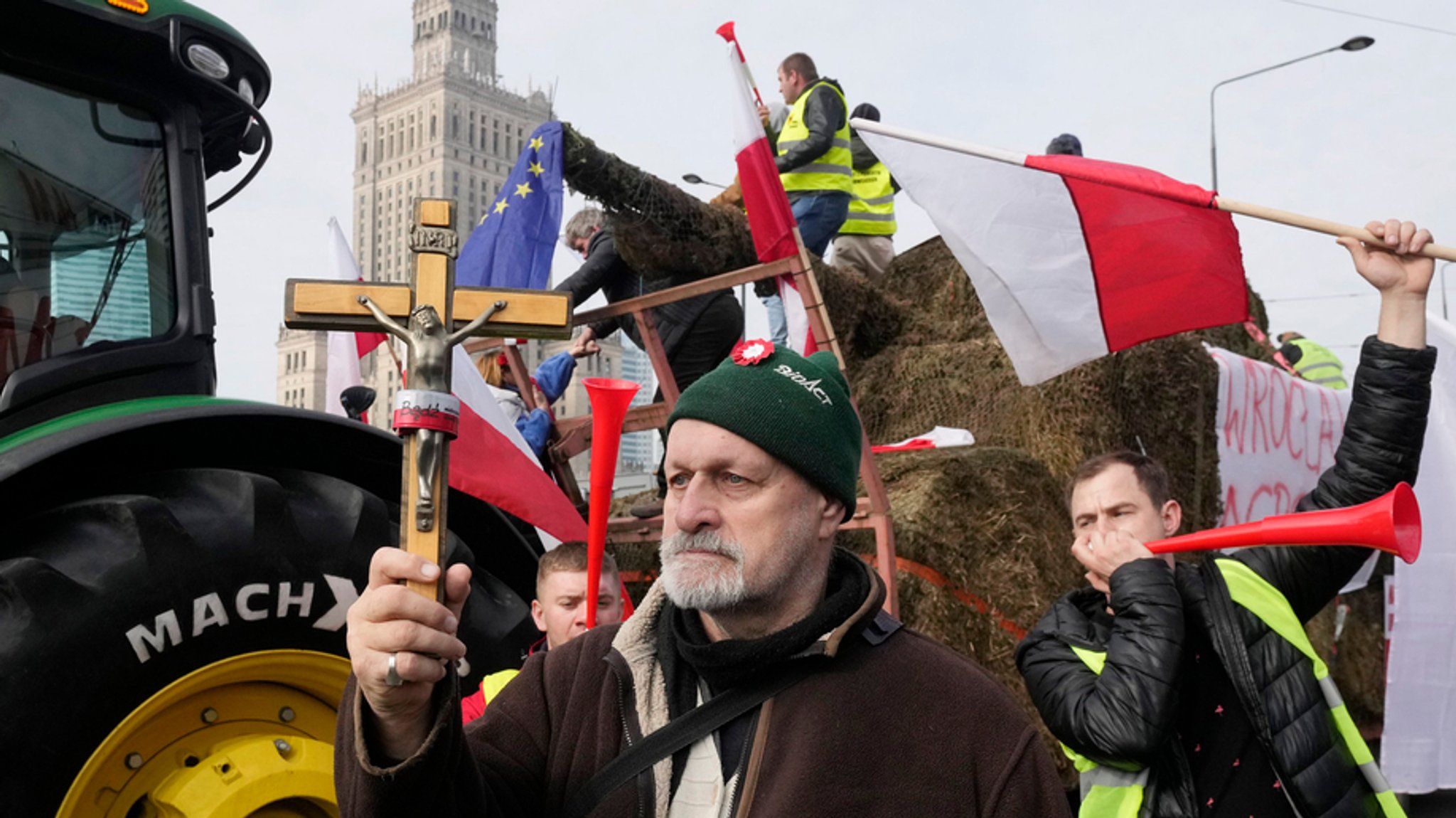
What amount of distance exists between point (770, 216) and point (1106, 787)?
3.16 m

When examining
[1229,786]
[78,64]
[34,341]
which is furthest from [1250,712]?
[78,64]

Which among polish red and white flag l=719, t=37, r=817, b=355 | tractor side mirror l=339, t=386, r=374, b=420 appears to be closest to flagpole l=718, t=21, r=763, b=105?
polish red and white flag l=719, t=37, r=817, b=355

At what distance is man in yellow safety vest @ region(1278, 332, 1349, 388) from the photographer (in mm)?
9219

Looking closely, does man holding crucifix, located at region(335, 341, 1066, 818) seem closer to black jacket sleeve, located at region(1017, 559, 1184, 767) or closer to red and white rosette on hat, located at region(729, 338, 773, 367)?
red and white rosette on hat, located at region(729, 338, 773, 367)

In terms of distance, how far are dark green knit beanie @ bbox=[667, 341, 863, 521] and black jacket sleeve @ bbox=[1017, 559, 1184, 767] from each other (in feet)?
3.01

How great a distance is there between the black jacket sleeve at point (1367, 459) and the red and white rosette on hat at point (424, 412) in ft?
6.85

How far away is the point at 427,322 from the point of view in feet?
5.32

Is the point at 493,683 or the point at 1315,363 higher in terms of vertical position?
the point at 1315,363

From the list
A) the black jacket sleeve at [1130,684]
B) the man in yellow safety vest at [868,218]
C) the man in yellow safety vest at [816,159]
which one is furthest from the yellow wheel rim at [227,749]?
the man in yellow safety vest at [868,218]

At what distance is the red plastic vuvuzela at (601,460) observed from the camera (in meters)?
3.33

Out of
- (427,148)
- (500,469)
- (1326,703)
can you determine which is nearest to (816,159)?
(500,469)

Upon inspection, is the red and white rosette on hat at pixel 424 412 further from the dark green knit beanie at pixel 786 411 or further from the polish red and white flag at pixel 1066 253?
the polish red and white flag at pixel 1066 253

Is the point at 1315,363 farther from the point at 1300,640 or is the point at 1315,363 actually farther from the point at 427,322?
the point at 427,322

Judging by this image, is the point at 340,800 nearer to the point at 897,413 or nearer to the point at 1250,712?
the point at 1250,712
